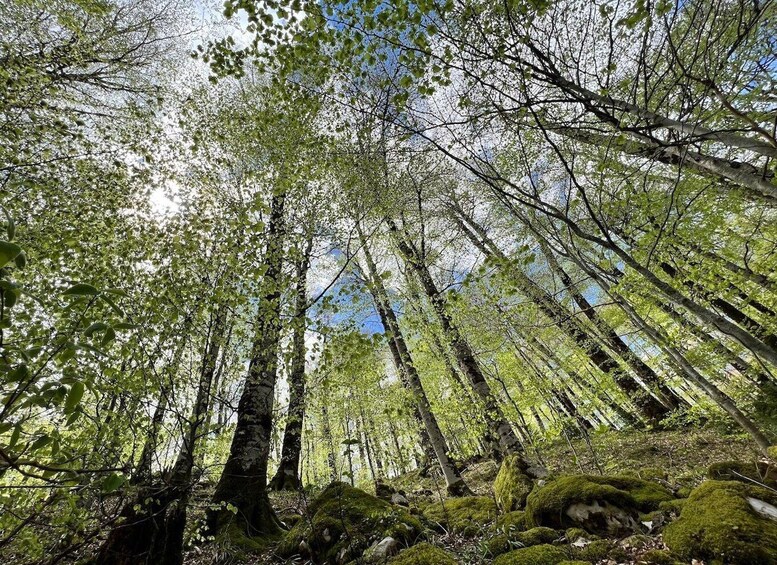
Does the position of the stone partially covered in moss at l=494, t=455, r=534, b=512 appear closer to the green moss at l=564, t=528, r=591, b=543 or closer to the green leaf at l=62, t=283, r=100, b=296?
the green moss at l=564, t=528, r=591, b=543

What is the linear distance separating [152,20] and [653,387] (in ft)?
52.8

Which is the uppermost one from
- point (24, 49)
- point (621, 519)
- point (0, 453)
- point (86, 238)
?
point (24, 49)

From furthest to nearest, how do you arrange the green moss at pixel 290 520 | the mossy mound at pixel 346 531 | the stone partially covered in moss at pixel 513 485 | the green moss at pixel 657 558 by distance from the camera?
1. the green moss at pixel 290 520
2. the stone partially covered in moss at pixel 513 485
3. the mossy mound at pixel 346 531
4. the green moss at pixel 657 558

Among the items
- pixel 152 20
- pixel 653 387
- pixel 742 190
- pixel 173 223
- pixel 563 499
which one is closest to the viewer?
pixel 563 499

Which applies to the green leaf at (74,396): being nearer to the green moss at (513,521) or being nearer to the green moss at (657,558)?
the green moss at (657,558)

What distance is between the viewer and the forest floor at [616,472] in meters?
3.21

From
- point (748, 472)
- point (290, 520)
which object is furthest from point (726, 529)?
point (290, 520)

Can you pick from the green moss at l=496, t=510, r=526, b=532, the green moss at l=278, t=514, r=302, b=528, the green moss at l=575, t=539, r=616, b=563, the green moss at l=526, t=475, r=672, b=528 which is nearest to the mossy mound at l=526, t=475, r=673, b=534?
the green moss at l=526, t=475, r=672, b=528

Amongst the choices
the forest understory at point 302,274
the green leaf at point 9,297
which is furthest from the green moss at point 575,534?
the green leaf at point 9,297

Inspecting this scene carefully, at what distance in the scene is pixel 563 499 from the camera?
4.02 metres

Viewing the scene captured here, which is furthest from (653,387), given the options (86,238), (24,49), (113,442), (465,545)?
(24,49)

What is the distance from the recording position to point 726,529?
8.74ft

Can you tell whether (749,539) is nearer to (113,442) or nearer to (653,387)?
(113,442)

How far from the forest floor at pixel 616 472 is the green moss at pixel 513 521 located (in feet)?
0.52
